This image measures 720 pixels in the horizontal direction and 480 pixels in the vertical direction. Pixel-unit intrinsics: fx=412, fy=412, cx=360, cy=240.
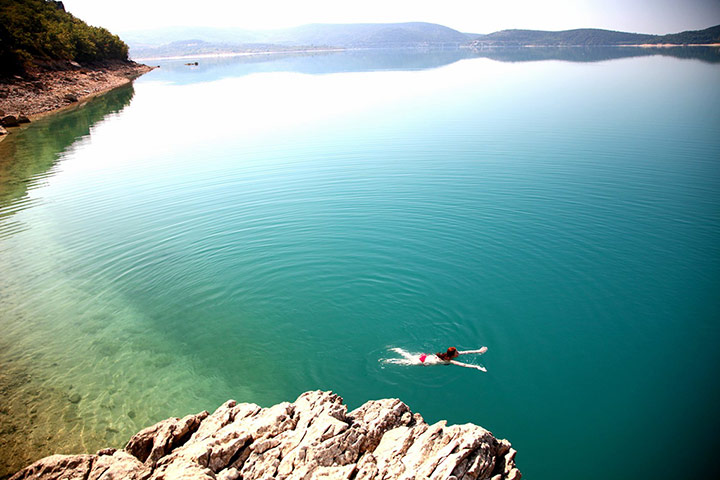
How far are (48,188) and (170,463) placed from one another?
32.5 meters

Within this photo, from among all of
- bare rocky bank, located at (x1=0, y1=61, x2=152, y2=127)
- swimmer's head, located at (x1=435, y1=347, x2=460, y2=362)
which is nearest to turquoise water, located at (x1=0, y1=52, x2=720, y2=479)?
swimmer's head, located at (x1=435, y1=347, x2=460, y2=362)

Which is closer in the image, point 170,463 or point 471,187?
point 170,463

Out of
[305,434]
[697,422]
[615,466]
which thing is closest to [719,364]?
[697,422]

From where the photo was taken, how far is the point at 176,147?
4400cm

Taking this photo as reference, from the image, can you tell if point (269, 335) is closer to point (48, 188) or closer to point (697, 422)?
point (697, 422)

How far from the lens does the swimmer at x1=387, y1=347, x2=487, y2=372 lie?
14337mm

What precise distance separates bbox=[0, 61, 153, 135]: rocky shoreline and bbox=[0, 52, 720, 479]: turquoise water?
30156 millimetres

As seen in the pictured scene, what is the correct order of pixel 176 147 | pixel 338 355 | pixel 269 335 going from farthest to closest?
pixel 176 147, pixel 269 335, pixel 338 355

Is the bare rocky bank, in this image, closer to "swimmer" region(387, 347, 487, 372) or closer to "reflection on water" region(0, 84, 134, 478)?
"reflection on water" region(0, 84, 134, 478)

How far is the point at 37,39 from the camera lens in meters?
81.3

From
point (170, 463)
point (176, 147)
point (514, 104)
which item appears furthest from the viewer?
point (514, 104)

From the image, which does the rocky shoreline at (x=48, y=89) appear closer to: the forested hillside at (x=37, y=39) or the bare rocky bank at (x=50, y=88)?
the bare rocky bank at (x=50, y=88)

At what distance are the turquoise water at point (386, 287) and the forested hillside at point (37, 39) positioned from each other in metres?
46.3

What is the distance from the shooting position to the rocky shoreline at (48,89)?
60.9 meters
